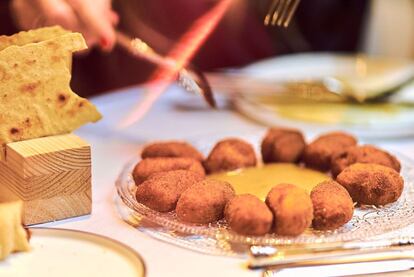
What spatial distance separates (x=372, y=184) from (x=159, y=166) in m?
0.35

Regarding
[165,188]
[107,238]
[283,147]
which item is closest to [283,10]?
[283,147]

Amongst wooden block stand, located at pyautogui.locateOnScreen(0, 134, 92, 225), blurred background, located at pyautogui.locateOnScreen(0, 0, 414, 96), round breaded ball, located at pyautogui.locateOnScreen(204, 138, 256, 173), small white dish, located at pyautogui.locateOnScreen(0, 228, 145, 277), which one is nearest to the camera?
small white dish, located at pyautogui.locateOnScreen(0, 228, 145, 277)

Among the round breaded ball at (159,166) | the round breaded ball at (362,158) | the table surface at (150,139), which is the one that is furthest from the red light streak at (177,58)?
the round breaded ball at (362,158)

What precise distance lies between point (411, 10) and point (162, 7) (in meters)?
1.16

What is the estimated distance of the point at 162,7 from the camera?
2.44 metres

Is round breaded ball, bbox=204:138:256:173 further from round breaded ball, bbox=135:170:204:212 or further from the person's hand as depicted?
the person's hand

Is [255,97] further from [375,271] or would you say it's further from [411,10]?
[411,10]

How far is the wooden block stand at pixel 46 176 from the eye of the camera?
1.08m

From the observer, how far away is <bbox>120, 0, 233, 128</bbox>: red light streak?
5.37ft

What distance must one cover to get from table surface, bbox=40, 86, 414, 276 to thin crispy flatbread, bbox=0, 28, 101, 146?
0.49 ft

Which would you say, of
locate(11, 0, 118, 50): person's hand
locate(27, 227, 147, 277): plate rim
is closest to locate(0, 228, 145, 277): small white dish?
locate(27, 227, 147, 277): plate rim

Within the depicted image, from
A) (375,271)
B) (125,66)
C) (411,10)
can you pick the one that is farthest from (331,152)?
(411,10)

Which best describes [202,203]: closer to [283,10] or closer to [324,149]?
[324,149]

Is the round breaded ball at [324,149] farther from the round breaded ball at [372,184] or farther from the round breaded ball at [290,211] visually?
the round breaded ball at [290,211]
